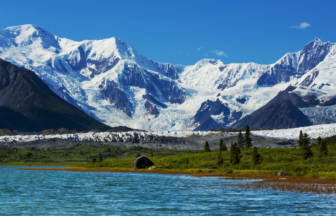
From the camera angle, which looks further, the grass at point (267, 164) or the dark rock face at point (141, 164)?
the dark rock face at point (141, 164)

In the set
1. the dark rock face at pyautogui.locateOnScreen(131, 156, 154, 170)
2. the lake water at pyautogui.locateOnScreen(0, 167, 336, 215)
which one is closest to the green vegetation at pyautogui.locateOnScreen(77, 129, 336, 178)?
the dark rock face at pyautogui.locateOnScreen(131, 156, 154, 170)

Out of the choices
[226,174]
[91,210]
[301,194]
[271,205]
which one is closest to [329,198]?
[301,194]

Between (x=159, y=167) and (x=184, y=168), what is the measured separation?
8.98 m

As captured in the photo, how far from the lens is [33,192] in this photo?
64938 mm

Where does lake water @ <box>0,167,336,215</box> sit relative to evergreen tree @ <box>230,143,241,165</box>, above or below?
A: below

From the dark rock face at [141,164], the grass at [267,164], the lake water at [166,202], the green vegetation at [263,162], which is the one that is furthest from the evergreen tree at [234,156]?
the lake water at [166,202]

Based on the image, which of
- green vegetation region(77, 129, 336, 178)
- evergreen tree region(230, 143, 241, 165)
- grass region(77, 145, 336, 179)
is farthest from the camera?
evergreen tree region(230, 143, 241, 165)

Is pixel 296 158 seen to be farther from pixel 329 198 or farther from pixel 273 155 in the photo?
pixel 329 198

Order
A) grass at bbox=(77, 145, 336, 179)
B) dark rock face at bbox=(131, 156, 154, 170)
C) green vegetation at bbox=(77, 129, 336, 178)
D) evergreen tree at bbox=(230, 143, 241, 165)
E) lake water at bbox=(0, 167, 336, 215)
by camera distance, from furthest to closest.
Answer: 1. dark rock face at bbox=(131, 156, 154, 170)
2. evergreen tree at bbox=(230, 143, 241, 165)
3. green vegetation at bbox=(77, 129, 336, 178)
4. grass at bbox=(77, 145, 336, 179)
5. lake water at bbox=(0, 167, 336, 215)

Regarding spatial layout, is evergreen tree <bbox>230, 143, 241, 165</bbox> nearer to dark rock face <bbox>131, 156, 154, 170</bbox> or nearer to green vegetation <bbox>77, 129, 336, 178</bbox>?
green vegetation <bbox>77, 129, 336, 178</bbox>

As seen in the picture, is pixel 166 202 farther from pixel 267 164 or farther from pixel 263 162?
pixel 263 162

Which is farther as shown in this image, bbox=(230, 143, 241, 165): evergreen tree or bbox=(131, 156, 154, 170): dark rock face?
bbox=(131, 156, 154, 170): dark rock face

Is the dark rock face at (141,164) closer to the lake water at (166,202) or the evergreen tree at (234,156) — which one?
the evergreen tree at (234,156)

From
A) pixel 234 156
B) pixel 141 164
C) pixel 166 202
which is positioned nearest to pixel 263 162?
pixel 234 156
